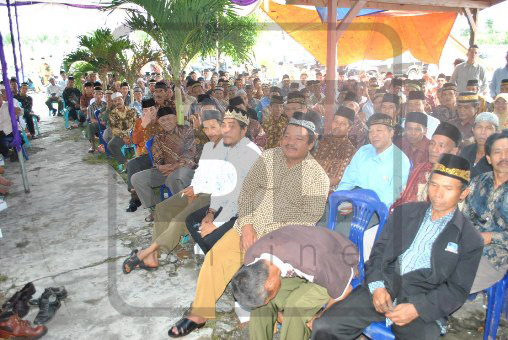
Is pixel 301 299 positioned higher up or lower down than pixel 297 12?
lower down

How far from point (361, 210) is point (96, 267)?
2816mm

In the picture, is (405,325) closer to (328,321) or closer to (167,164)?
(328,321)

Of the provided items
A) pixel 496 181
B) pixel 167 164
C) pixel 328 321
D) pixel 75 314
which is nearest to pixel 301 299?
pixel 328 321

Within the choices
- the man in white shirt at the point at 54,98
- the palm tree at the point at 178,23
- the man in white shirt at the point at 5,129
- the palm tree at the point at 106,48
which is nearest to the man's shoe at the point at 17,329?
the palm tree at the point at 178,23

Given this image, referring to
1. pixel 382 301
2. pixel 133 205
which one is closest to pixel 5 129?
pixel 133 205

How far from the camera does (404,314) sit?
2197mm

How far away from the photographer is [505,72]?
6953 millimetres

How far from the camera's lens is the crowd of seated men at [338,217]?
2268mm

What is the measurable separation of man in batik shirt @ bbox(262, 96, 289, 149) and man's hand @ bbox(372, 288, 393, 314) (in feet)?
10.7

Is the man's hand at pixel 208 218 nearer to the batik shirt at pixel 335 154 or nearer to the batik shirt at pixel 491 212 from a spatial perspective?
the batik shirt at pixel 335 154

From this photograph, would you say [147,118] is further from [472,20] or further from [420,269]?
[472,20]

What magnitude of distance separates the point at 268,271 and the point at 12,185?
6226 millimetres

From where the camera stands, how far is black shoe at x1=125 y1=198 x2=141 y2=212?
5.32 meters

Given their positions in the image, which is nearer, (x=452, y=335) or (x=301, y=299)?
(x=301, y=299)
